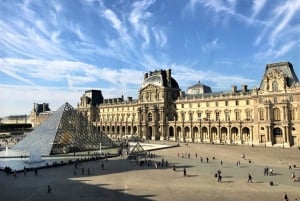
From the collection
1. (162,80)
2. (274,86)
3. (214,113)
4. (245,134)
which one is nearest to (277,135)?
(245,134)

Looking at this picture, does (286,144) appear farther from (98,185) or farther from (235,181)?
(98,185)

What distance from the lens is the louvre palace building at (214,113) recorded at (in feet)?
172

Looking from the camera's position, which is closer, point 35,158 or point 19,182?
point 19,182

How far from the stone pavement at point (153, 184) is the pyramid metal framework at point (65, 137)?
11804mm

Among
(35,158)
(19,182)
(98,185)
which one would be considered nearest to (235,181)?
(98,185)

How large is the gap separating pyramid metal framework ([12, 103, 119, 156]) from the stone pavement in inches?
465

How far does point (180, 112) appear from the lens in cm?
7206

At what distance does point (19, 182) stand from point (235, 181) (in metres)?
17.3

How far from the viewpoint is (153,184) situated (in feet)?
78.2

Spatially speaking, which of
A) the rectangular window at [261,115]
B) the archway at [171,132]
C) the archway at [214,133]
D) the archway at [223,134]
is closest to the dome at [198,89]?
the archway at [171,132]

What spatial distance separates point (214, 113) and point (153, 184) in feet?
142

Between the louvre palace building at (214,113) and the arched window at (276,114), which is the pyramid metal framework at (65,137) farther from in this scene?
the arched window at (276,114)

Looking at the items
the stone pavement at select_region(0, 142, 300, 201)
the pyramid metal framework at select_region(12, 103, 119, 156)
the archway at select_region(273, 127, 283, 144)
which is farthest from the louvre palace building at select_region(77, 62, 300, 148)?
the pyramid metal framework at select_region(12, 103, 119, 156)

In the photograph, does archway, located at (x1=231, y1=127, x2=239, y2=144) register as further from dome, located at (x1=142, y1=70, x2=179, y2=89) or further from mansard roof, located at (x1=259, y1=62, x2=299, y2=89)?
dome, located at (x1=142, y1=70, x2=179, y2=89)
